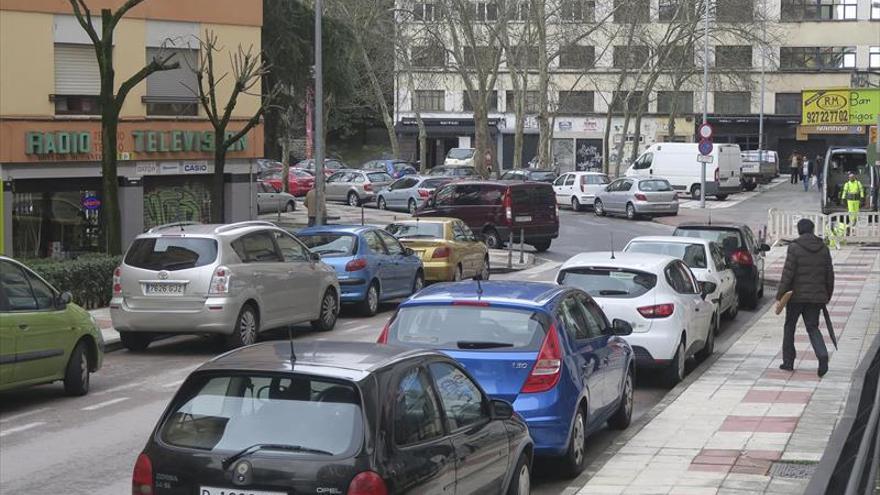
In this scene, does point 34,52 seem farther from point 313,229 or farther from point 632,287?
point 632,287

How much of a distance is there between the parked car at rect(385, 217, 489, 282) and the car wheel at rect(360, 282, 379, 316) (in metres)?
3.47

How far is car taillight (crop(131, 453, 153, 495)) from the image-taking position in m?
6.57

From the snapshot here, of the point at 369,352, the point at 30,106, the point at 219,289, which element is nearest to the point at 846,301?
the point at 219,289

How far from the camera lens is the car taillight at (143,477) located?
657 cm

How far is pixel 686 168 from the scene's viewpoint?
60.4m

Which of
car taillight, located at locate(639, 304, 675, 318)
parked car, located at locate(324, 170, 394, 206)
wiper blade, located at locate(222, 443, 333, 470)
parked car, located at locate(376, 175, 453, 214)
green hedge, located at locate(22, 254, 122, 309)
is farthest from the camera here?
parked car, located at locate(324, 170, 394, 206)

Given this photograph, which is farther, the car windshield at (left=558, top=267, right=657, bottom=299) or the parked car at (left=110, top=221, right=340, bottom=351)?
the parked car at (left=110, top=221, right=340, bottom=351)

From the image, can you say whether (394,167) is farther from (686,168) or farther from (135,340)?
(135,340)

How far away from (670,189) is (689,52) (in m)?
23.8

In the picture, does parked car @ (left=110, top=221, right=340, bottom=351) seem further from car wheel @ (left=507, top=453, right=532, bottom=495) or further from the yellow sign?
the yellow sign

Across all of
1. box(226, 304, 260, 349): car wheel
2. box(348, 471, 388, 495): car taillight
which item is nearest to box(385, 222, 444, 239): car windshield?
box(226, 304, 260, 349): car wheel

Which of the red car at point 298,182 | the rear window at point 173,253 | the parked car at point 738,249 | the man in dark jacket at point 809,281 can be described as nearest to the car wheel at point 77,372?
the rear window at point 173,253

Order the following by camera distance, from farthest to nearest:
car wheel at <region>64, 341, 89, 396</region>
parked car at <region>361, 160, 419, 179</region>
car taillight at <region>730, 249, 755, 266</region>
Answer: parked car at <region>361, 160, 419, 179</region>
car taillight at <region>730, 249, 755, 266</region>
car wheel at <region>64, 341, 89, 396</region>

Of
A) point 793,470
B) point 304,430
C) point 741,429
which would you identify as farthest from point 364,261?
point 304,430
